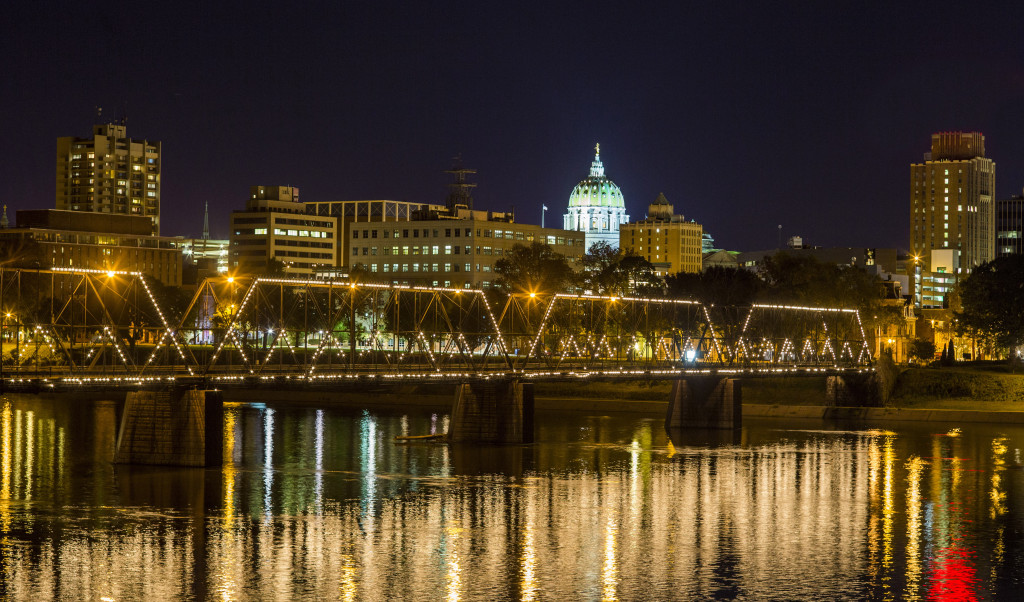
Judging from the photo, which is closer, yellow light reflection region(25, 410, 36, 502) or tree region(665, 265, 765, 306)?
yellow light reflection region(25, 410, 36, 502)

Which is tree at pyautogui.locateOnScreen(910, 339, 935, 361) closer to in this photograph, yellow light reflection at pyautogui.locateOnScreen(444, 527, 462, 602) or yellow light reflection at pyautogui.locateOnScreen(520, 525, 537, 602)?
yellow light reflection at pyautogui.locateOnScreen(520, 525, 537, 602)

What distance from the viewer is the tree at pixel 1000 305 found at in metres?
138

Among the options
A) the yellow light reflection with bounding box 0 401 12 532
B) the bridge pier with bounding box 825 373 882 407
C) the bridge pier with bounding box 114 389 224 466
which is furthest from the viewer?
the bridge pier with bounding box 825 373 882 407

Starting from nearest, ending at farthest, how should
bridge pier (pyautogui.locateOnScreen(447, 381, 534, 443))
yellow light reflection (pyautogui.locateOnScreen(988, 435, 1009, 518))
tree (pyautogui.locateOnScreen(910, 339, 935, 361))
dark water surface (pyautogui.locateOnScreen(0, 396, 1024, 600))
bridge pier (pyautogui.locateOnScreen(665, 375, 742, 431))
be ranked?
1. dark water surface (pyautogui.locateOnScreen(0, 396, 1024, 600))
2. yellow light reflection (pyautogui.locateOnScreen(988, 435, 1009, 518))
3. bridge pier (pyautogui.locateOnScreen(447, 381, 534, 443))
4. bridge pier (pyautogui.locateOnScreen(665, 375, 742, 431))
5. tree (pyautogui.locateOnScreen(910, 339, 935, 361))

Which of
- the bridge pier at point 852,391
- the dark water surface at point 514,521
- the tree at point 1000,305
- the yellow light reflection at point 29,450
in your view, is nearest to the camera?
the dark water surface at point 514,521

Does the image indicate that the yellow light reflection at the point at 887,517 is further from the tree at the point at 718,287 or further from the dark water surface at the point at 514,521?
the tree at the point at 718,287

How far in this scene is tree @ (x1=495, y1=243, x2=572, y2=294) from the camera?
556ft

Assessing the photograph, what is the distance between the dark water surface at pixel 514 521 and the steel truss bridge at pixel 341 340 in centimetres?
495

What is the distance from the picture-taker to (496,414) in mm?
85812

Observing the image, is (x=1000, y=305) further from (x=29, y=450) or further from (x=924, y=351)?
(x=29, y=450)

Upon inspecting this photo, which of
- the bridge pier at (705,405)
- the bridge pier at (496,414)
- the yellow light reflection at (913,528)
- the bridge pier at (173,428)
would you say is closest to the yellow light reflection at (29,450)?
the bridge pier at (173,428)

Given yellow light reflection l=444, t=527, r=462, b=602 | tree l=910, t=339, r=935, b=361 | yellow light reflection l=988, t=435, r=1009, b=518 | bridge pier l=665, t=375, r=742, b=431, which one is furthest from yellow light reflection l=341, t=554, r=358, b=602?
tree l=910, t=339, r=935, b=361

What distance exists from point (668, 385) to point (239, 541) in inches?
3036

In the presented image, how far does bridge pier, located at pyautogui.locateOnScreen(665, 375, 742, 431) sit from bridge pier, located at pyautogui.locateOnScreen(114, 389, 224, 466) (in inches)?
1739
